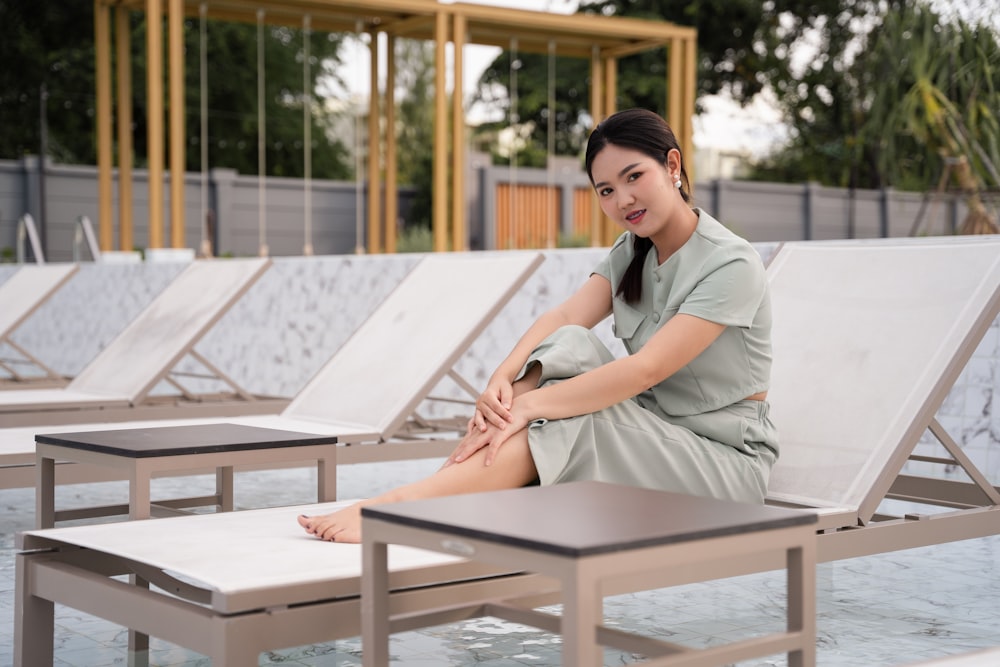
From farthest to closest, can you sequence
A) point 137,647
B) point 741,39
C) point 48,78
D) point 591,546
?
point 741,39 < point 48,78 < point 137,647 < point 591,546

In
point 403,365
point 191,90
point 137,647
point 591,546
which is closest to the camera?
point 591,546

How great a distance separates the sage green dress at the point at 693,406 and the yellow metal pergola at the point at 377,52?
24.0 feet

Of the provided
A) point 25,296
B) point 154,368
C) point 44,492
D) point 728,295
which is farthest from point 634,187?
point 25,296

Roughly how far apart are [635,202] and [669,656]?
926 millimetres

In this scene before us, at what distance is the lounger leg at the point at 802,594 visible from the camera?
5.07ft

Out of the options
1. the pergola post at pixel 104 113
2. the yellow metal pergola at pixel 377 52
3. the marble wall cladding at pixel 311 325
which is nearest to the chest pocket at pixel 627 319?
the marble wall cladding at pixel 311 325

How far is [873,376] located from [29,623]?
1621 mm

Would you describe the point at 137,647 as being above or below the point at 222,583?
below

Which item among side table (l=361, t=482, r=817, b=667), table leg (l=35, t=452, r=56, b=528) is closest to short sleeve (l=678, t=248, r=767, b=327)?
side table (l=361, t=482, r=817, b=667)

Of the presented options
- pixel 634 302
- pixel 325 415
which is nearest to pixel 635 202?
pixel 634 302

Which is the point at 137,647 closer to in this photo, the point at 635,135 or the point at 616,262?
the point at 616,262

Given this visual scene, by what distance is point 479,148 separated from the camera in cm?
2019

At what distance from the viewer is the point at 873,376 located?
2.54 m

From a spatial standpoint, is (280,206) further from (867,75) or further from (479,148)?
(867,75)
